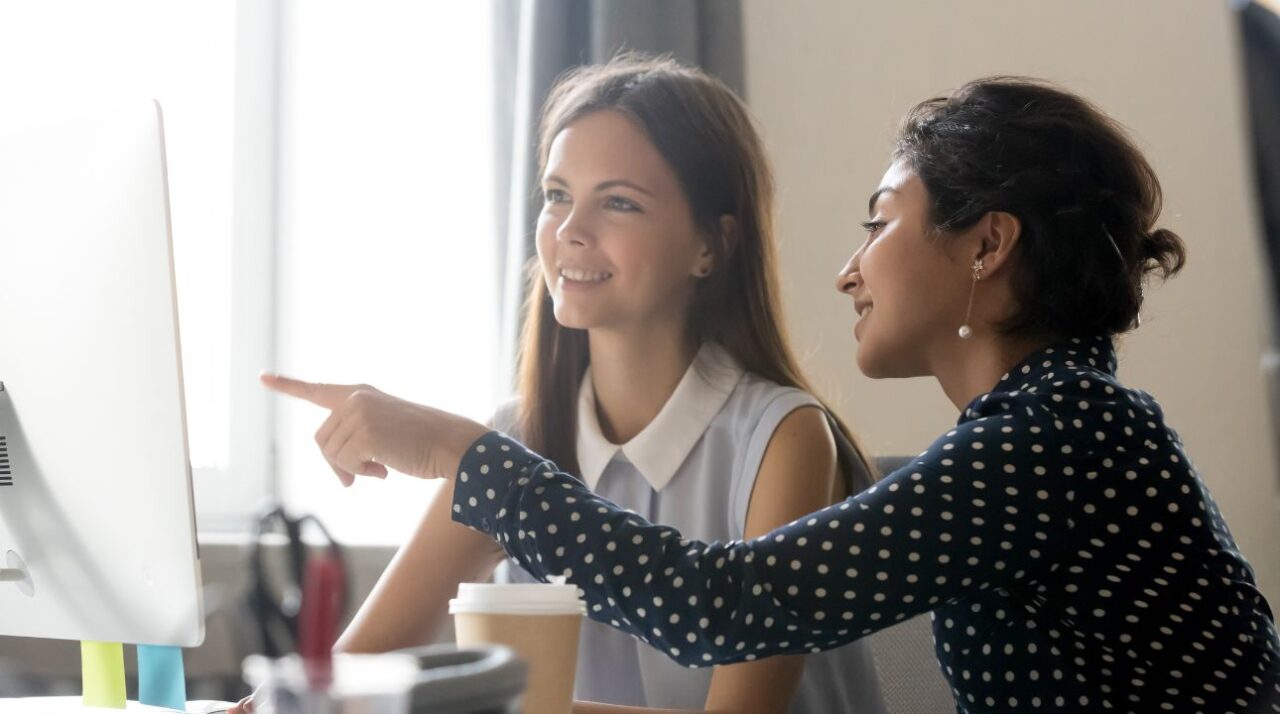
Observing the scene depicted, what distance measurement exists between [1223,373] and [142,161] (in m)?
1.87

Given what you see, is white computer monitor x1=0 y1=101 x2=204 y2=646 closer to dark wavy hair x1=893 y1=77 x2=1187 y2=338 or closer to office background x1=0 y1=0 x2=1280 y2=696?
dark wavy hair x1=893 y1=77 x2=1187 y2=338

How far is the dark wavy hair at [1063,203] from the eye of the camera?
3.31ft

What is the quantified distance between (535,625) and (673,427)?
70cm

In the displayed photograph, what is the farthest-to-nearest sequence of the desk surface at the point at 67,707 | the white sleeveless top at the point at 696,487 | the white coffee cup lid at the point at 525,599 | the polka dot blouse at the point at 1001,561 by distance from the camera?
the white sleeveless top at the point at 696,487, the desk surface at the point at 67,707, the polka dot blouse at the point at 1001,561, the white coffee cup lid at the point at 525,599

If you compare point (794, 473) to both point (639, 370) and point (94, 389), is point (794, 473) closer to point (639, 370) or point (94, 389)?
point (639, 370)

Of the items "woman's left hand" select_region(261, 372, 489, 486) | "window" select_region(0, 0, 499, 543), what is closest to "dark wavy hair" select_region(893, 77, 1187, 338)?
"woman's left hand" select_region(261, 372, 489, 486)

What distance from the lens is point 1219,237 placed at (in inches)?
82.7

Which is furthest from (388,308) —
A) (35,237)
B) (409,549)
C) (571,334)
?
(35,237)

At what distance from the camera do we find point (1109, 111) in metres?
2.17

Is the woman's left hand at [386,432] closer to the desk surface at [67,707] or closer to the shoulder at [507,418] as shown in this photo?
the desk surface at [67,707]

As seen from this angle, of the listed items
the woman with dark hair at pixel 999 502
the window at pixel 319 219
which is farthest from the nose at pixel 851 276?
the window at pixel 319 219

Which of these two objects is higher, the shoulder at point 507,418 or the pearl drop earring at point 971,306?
the pearl drop earring at point 971,306

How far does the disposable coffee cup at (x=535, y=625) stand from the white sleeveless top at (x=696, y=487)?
59 centimetres

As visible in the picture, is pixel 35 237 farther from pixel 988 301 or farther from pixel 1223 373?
pixel 1223 373
